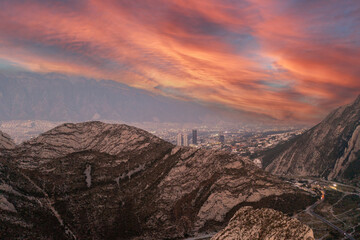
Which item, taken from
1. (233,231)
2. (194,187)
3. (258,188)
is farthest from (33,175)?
(258,188)

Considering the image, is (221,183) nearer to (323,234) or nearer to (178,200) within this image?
(178,200)

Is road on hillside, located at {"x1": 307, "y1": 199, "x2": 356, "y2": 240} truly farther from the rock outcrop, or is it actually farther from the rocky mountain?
the rocky mountain

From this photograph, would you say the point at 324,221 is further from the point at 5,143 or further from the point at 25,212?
the point at 5,143

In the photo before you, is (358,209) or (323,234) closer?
(323,234)

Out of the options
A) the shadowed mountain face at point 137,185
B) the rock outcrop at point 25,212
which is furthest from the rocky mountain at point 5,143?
the rock outcrop at point 25,212

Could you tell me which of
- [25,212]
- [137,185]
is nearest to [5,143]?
[25,212]

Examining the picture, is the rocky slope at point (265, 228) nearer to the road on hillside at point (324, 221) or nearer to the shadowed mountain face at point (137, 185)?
the shadowed mountain face at point (137, 185)
